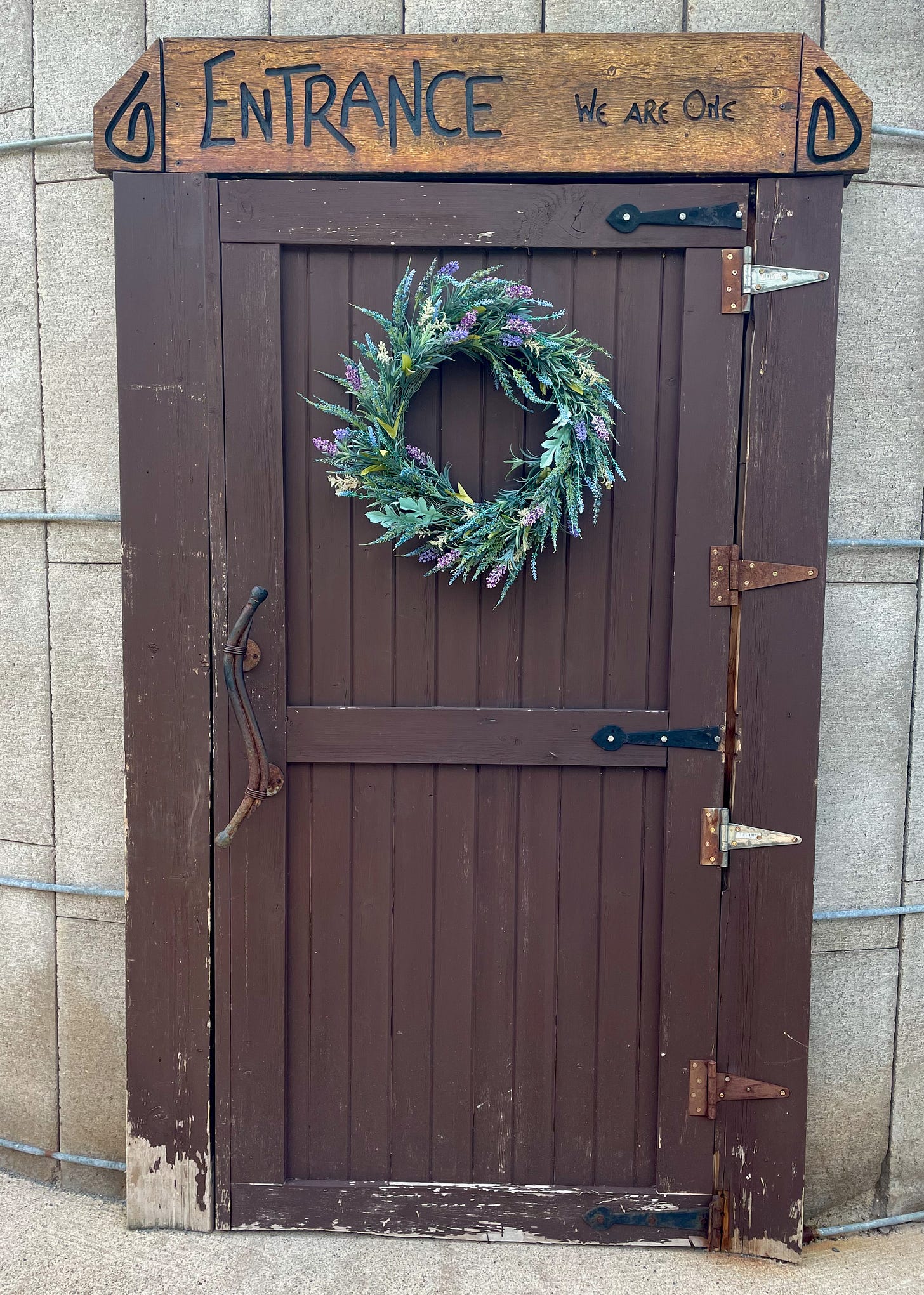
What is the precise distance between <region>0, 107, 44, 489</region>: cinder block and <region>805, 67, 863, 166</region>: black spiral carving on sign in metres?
1.89

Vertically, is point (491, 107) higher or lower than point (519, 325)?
higher

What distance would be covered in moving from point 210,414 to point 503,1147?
192 cm

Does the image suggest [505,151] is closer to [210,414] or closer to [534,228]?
[534,228]

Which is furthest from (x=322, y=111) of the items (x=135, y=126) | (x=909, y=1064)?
(x=909, y=1064)

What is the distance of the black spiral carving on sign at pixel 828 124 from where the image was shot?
1.93m

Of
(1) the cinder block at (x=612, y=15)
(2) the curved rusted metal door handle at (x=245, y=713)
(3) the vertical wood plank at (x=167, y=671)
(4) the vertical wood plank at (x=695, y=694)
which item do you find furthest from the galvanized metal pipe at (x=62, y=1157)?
(1) the cinder block at (x=612, y=15)

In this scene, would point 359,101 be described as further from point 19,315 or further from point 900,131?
point 900,131

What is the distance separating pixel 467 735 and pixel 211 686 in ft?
2.06

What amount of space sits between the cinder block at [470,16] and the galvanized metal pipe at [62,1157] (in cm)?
297

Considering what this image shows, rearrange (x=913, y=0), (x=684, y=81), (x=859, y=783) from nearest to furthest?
(x=684, y=81) → (x=913, y=0) → (x=859, y=783)

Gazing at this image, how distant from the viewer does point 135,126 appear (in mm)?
1989

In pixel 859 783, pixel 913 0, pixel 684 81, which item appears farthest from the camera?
pixel 859 783

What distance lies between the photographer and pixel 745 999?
211 centimetres

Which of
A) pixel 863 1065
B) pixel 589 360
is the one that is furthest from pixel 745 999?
pixel 589 360
